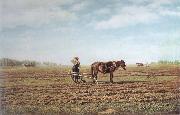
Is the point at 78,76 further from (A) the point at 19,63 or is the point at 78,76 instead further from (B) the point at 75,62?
(A) the point at 19,63

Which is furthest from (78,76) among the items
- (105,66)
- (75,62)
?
(105,66)

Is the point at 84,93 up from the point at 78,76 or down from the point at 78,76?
down

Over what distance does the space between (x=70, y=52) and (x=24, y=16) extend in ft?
1.79

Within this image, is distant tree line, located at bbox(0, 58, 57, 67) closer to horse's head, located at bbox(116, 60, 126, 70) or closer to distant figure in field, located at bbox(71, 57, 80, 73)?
distant figure in field, located at bbox(71, 57, 80, 73)

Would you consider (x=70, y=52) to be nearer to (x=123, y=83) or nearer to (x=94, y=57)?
(x=94, y=57)

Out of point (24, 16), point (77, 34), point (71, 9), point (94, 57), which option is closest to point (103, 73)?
point (94, 57)

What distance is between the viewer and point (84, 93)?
3.76 m

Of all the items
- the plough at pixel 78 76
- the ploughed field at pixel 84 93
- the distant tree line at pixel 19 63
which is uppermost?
the distant tree line at pixel 19 63

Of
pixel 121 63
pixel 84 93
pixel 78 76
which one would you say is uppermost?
pixel 121 63

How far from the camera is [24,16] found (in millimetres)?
3656

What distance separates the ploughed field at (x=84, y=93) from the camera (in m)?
3.72

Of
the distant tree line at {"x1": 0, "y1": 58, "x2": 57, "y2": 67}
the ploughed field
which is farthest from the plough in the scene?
the distant tree line at {"x1": 0, "y1": 58, "x2": 57, "y2": 67}

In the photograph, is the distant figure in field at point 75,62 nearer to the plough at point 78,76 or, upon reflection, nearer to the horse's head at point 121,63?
the plough at point 78,76

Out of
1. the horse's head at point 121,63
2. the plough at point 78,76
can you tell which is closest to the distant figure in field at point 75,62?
the plough at point 78,76
